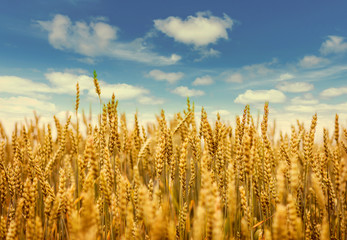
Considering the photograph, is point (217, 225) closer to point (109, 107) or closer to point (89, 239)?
point (89, 239)

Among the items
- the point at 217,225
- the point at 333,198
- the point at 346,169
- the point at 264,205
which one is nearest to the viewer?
the point at 217,225

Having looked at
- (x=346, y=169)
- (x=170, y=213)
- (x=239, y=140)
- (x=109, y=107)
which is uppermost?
(x=109, y=107)

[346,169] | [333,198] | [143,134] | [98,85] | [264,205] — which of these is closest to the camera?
[346,169]

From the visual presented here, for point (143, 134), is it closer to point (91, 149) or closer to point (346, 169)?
point (91, 149)

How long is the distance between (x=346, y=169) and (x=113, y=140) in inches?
44.6

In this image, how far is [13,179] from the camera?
1416 millimetres

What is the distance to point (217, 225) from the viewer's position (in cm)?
66

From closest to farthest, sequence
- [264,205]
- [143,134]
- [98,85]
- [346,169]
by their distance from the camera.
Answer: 1. [346,169]
2. [264,205]
3. [98,85]
4. [143,134]

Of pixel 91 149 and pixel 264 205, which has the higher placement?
pixel 91 149

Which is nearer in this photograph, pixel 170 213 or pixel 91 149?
pixel 91 149

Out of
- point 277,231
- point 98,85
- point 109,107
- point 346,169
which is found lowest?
point 277,231

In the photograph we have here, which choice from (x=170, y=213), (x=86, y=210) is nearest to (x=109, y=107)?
(x=170, y=213)

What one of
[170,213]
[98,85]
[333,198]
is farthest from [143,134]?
[333,198]

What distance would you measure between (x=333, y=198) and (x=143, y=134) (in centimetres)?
142
